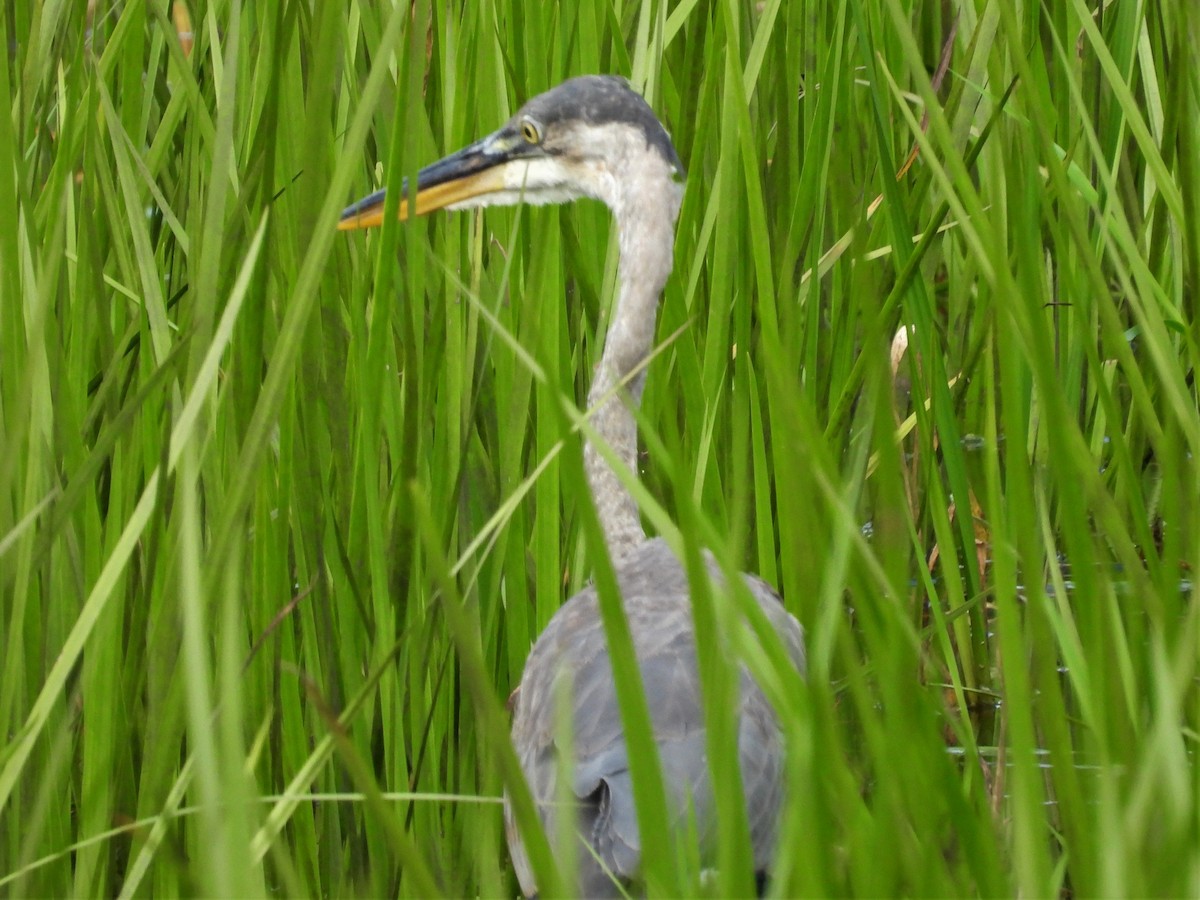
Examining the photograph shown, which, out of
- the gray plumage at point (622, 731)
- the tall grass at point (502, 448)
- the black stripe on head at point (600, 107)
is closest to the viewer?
the tall grass at point (502, 448)

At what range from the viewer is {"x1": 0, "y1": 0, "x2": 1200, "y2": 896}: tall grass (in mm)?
780

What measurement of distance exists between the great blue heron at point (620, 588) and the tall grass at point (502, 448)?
0.06 m

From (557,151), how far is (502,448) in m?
0.57

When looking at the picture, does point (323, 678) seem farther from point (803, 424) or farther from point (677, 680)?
point (803, 424)

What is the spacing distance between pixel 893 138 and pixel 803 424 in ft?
5.30

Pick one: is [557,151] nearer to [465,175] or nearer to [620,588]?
[465,175]

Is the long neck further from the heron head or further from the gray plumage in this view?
the gray plumage

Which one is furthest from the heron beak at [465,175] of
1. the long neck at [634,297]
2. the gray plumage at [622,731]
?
the gray plumage at [622,731]

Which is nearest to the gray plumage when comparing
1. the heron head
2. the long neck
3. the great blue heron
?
the great blue heron

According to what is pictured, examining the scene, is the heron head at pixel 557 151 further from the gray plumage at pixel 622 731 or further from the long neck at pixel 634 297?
the gray plumage at pixel 622 731

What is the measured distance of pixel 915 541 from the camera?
6.52 feet

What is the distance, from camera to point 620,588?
1354 mm

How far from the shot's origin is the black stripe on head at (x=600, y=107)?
1976 millimetres

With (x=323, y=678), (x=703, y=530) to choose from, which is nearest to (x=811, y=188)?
(x=323, y=678)
